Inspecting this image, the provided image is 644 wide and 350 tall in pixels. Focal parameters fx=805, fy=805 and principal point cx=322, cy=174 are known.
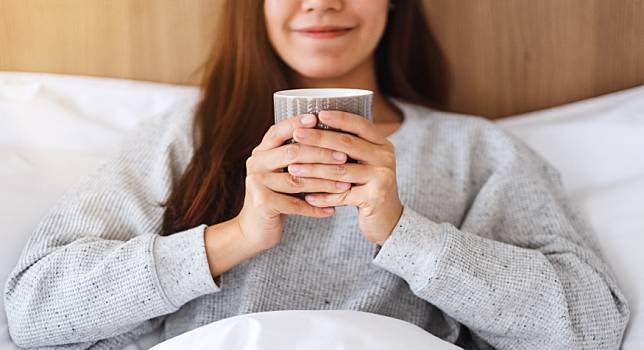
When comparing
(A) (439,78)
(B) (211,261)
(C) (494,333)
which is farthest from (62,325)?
(A) (439,78)

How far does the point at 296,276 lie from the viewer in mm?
1169

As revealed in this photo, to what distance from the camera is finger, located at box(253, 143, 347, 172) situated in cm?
92

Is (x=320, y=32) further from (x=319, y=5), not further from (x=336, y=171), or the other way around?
(x=336, y=171)

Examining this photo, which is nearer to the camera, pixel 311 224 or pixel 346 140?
pixel 346 140

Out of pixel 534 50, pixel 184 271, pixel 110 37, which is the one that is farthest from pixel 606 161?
pixel 110 37

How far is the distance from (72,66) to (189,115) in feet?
1.23

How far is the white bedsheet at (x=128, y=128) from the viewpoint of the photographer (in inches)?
48.7

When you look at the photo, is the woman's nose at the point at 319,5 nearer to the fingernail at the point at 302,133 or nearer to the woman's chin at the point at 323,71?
the woman's chin at the point at 323,71

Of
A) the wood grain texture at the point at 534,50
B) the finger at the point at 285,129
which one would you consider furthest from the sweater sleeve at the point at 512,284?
the wood grain texture at the point at 534,50

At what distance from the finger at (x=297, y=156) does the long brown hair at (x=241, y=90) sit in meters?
0.25

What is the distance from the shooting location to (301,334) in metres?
0.92

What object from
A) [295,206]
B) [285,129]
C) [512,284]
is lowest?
[512,284]

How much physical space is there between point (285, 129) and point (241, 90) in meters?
0.41

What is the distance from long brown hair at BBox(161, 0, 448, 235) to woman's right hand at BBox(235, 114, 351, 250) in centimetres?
17
